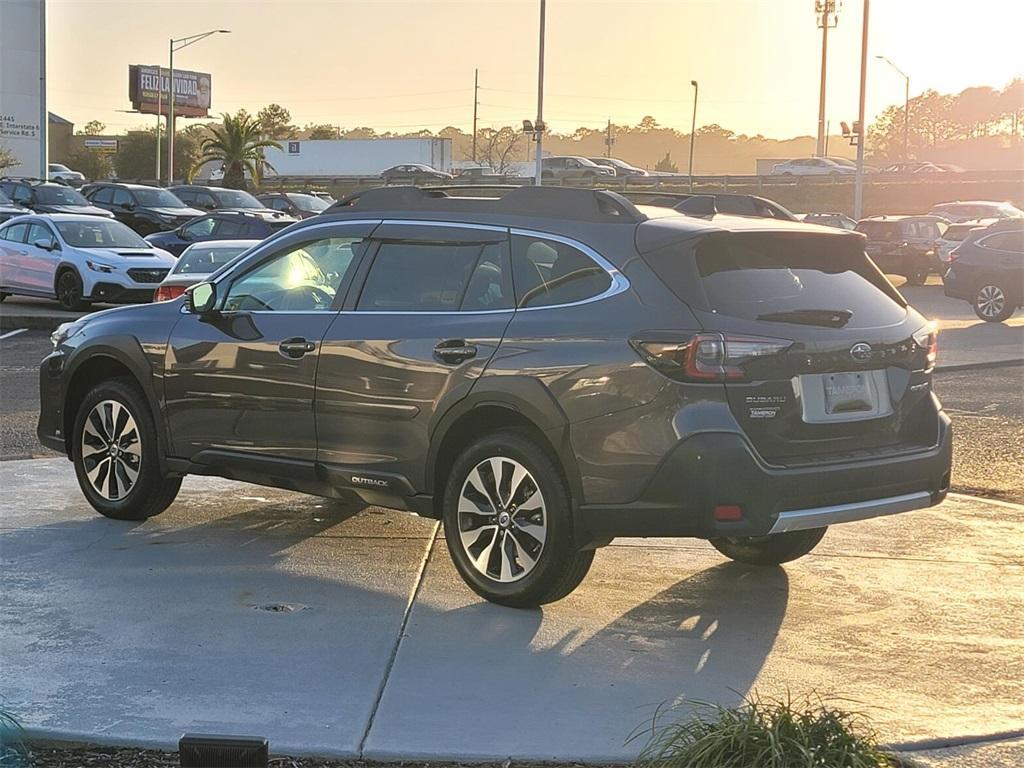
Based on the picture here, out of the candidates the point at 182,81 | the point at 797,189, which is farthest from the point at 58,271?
the point at 182,81

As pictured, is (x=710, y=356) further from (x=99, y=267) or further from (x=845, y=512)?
(x=99, y=267)

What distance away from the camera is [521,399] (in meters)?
5.89

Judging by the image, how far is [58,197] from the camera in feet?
115

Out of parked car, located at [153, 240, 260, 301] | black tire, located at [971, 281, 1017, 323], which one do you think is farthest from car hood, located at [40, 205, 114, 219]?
black tire, located at [971, 281, 1017, 323]

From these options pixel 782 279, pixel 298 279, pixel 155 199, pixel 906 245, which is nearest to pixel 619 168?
pixel 155 199

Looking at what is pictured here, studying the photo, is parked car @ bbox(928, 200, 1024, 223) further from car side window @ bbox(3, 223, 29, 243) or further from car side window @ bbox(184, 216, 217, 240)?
car side window @ bbox(3, 223, 29, 243)

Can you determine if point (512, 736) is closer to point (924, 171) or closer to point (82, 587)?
point (82, 587)

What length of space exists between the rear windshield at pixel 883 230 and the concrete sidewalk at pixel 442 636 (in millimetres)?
25432

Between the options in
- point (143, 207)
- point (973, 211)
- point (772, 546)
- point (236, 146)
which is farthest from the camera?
point (236, 146)

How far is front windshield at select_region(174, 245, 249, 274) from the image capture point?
17.8m

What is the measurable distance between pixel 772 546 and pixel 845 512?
123cm

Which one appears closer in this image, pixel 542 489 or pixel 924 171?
pixel 542 489

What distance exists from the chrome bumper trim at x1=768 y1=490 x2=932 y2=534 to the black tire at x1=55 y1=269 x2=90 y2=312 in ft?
59.5

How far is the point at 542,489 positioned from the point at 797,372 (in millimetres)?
1155
